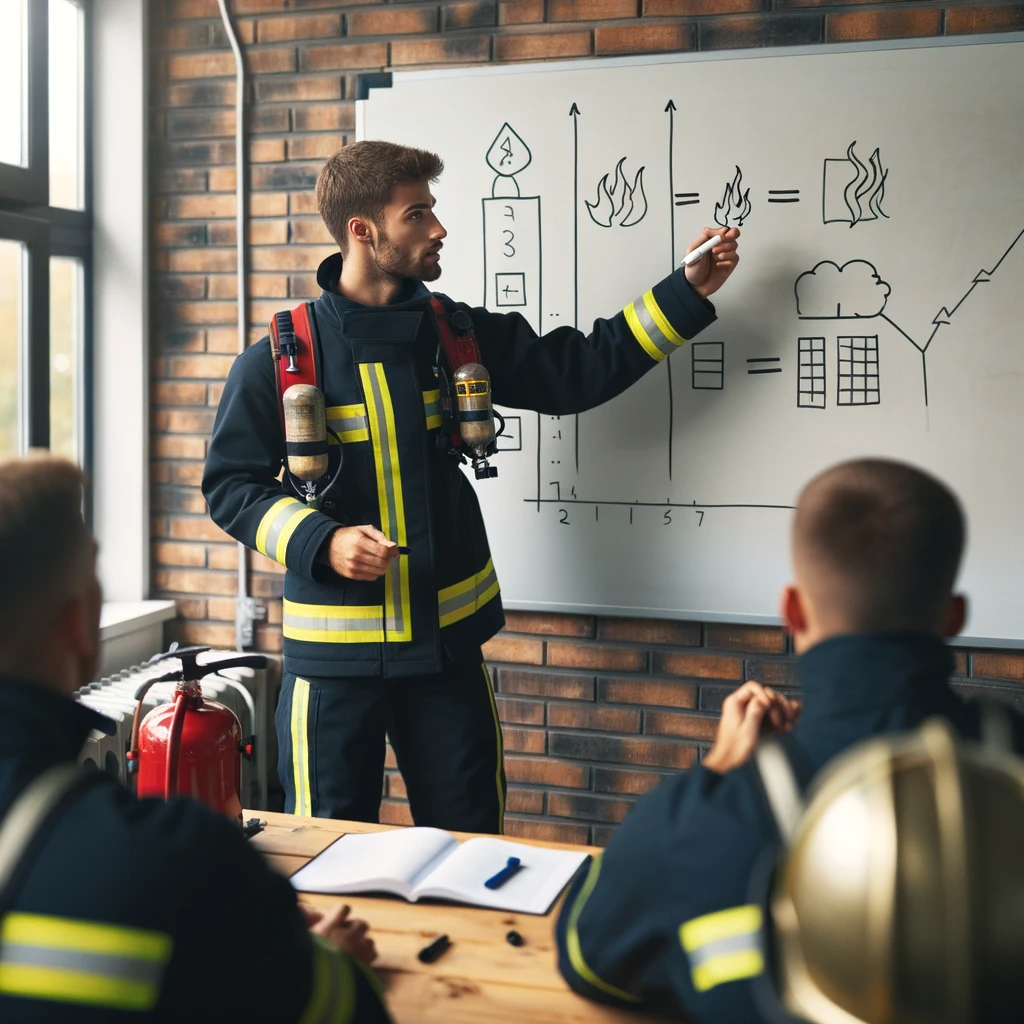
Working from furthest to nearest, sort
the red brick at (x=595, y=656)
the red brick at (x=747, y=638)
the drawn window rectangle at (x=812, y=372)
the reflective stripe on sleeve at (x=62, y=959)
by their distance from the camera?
the red brick at (x=595, y=656) < the red brick at (x=747, y=638) < the drawn window rectangle at (x=812, y=372) < the reflective stripe on sleeve at (x=62, y=959)

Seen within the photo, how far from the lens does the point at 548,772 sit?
291 cm

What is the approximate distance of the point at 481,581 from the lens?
2432 millimetres

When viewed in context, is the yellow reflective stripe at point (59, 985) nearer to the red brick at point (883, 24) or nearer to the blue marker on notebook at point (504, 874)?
the blue marker on notebook at point (504, 874)

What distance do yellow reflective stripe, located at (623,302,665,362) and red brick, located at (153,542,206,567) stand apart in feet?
4.80

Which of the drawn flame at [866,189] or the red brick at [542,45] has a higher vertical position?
the red brick at [542,45]

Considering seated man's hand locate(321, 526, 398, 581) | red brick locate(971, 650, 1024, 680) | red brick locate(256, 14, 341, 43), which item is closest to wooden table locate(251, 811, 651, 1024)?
seated man's hand locate(321, 526, 398, 581)

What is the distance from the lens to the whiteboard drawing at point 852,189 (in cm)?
254

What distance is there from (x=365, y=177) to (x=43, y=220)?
1077 mm

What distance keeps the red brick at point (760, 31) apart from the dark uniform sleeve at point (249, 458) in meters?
1.29

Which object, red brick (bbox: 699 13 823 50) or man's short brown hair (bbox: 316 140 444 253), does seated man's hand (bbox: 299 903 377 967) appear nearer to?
man's short brown hair (bbox: 316 140 444 253)

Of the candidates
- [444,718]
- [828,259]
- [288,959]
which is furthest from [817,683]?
[828,259]

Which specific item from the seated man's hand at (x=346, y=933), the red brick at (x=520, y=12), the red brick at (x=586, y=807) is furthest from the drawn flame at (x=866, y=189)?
the seated man's hand at (x=346, y=933)

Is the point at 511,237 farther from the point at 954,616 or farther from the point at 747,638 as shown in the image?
the point at 954,616

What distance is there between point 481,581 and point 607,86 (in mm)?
1249
